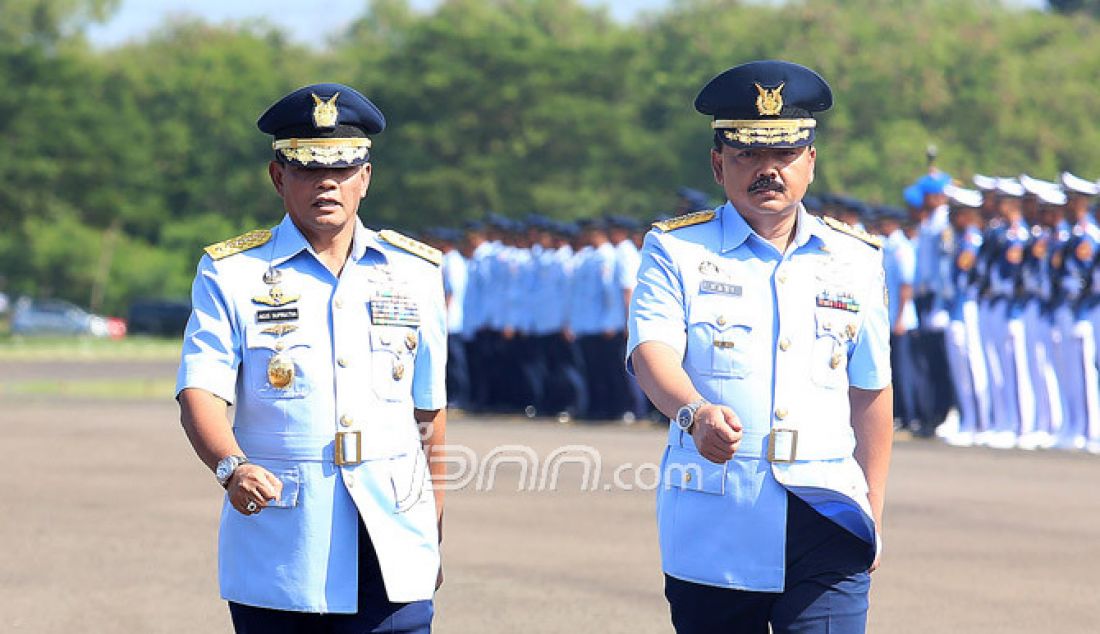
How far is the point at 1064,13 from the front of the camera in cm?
7981

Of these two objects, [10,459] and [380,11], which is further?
[380,11]

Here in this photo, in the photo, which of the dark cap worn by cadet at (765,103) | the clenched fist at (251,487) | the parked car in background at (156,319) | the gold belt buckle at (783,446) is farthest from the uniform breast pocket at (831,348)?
the parked car in background at (156,319)

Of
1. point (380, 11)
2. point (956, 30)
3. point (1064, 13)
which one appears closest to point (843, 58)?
point (956, 30)

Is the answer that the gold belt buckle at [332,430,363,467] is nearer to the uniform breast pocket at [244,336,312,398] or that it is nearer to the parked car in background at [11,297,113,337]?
the uniform breast pocket at [244,336,312,398]

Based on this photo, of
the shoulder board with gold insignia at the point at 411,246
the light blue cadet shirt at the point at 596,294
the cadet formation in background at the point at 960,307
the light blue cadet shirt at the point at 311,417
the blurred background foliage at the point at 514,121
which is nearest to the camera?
the light blue cadet shirt at the point at 311,417

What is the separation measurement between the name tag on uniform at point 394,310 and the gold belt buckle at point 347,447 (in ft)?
→ 0.89

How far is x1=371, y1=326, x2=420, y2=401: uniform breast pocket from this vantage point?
5.18 m

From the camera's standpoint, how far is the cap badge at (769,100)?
16.9 feet

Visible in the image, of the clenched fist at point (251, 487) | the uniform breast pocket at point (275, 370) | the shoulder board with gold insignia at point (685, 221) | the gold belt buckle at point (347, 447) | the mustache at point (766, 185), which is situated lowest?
the clenched fist at point (251, 487)

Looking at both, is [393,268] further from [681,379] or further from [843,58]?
[843,58]

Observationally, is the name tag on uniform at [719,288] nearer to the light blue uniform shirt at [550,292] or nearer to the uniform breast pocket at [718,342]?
the uniform breast pocket at [718,342]

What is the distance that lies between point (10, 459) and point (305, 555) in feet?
42.0

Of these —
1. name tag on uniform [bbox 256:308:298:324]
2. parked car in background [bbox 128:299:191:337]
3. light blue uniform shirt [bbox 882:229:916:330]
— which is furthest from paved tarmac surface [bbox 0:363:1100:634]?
parked car in background [bbox 128:299:191:337]

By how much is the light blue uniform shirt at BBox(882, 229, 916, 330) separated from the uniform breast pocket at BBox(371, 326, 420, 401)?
13.6 m
